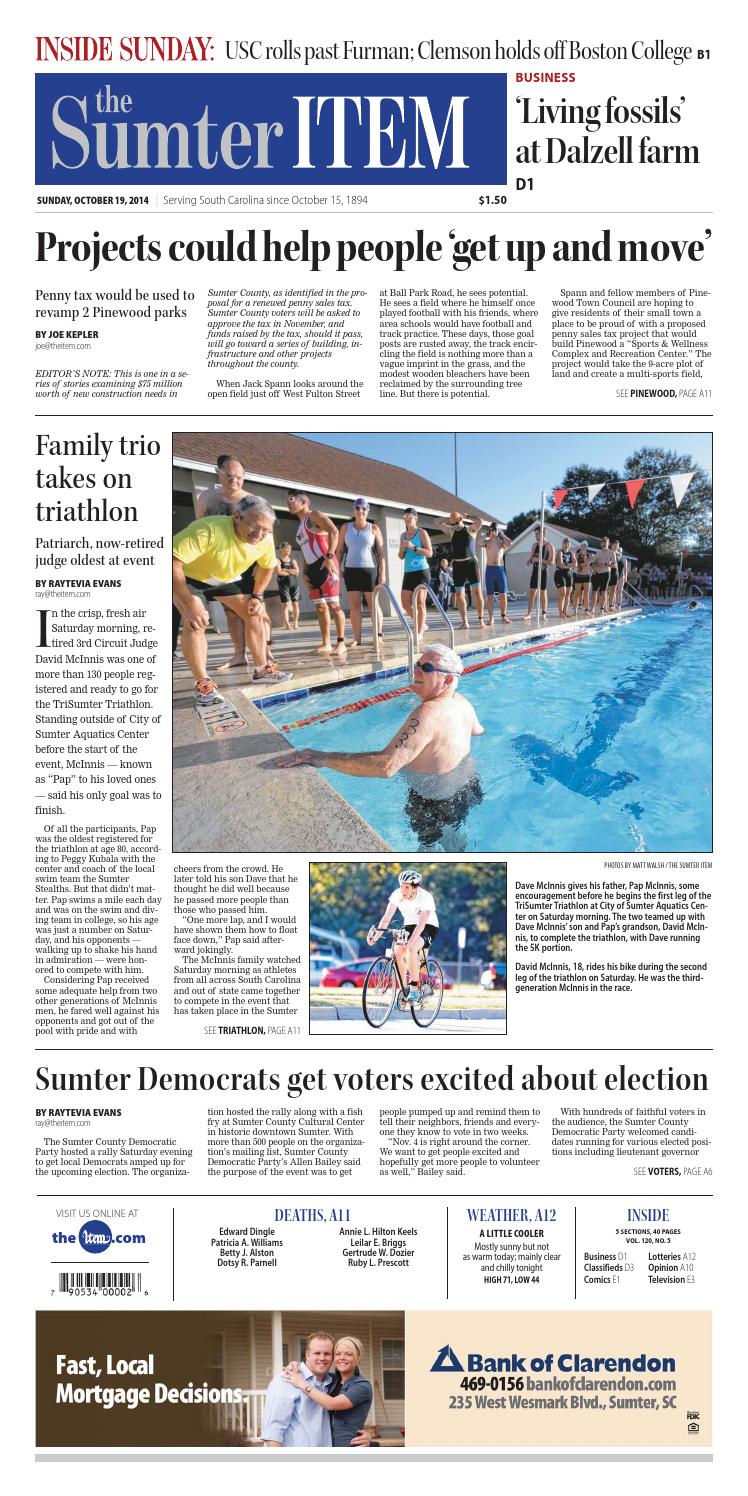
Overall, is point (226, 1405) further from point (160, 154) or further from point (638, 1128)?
point (160, 154)

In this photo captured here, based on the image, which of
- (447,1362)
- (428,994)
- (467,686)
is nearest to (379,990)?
(428,994)

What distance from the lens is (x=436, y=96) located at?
3904 millimetres

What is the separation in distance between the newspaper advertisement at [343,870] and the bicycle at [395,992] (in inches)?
0.8

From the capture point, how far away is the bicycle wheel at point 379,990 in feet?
12.4

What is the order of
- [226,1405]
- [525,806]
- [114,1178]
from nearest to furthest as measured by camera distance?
[226,1405], [114,1178], [525,806]

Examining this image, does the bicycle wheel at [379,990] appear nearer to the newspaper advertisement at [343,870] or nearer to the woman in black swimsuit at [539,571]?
the newspaper advertisement at [343,870]

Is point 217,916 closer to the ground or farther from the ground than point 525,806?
closer to the ground

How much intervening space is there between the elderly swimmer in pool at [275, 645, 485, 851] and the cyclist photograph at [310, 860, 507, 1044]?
0.54 m

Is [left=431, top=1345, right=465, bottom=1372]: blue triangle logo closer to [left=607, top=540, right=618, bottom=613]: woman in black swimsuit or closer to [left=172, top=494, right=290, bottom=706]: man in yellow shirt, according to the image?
[left=172, top=494, right=290, bottom=706]: man in yellow shirt

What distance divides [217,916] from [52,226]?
3635mm

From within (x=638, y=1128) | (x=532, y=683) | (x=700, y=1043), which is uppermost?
(x=532, y=683)

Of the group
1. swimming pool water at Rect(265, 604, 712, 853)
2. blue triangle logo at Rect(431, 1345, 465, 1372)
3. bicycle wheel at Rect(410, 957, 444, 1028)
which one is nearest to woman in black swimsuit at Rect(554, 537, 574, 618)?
swimming pool water at Rect(265, 604, 712, 853)

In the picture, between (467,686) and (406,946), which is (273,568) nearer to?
(406,946)

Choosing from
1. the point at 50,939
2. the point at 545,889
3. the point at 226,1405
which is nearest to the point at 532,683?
the point at 545,889
